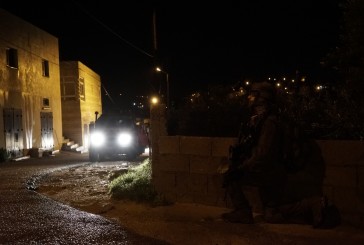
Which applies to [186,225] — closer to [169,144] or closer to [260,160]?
[260,160]

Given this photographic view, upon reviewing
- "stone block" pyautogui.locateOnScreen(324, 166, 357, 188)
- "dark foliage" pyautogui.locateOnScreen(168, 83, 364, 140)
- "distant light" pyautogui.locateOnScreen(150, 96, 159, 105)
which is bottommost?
"stone block" pyautogui.locateOnScreen(324, 166, 357, 188)

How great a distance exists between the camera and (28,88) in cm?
2023

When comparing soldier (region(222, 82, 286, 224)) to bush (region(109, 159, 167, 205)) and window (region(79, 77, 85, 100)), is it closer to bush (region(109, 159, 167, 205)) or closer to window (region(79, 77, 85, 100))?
bush (region(109, 159, 167, 205))

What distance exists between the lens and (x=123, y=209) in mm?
7062

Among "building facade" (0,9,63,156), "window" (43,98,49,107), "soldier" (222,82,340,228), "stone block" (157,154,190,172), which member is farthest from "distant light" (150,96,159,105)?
"window" (43,98,49,107)

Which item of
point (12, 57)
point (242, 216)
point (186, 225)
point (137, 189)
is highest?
point (12, 57)

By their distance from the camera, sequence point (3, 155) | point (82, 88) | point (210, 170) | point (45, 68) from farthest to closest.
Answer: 1. point (82, 88)
2. point (45, 68)
3. point (3, 155)
4. point (210, 170)

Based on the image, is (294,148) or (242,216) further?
(242,216)

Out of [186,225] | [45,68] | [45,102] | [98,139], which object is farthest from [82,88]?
[186,225]

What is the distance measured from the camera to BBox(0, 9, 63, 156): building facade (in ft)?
59.4

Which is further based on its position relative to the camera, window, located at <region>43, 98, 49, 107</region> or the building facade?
window, located at <region>43, 98, 49, 107</region>

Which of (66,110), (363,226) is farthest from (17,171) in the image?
(66,110)

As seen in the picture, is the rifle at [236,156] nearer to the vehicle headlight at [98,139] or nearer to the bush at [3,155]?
the vehicle headlight at [98,139]

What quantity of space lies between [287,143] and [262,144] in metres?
0.36
